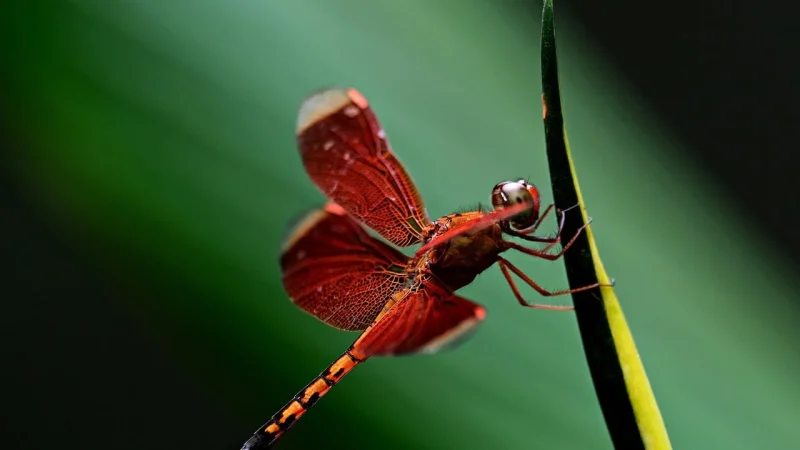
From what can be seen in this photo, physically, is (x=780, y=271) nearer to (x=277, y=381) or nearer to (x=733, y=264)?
(x=733, y=264)

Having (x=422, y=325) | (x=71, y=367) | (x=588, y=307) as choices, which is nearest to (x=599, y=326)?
(x=588, y=307)

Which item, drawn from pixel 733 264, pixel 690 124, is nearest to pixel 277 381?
pixel 733 264

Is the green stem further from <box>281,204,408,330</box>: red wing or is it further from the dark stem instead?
<box>281,204,408,330</box>: red wing

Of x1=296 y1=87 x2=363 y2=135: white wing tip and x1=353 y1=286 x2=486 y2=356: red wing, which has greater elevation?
x1=296 y1=87 x2=363 y2=135: white wing tip

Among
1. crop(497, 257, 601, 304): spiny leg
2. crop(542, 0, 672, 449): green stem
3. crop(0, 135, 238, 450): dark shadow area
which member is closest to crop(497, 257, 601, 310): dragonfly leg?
crop(497, 257, 601, 304): spiny leg

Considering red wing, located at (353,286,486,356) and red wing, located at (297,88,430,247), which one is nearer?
red wing, located at (353,286,486,356)

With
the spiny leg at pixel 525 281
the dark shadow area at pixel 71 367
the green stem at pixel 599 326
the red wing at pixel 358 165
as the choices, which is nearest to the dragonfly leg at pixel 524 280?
the spiny leg at pixel 525 281

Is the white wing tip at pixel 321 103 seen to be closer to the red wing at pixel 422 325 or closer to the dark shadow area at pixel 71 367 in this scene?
the red wing at pixel 422 325

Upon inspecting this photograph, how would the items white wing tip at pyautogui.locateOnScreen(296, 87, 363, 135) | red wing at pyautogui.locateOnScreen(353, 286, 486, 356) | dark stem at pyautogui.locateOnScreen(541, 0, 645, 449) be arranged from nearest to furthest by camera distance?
dark stem at pyautogui.locateOnScreen(541, 0, 645, 449) → red wing at pyautogui.locateOnScreen(353, 286, 486, 356) → white wing tip at pyautogui.locateOnScreen(296, 87, 363, 135)
